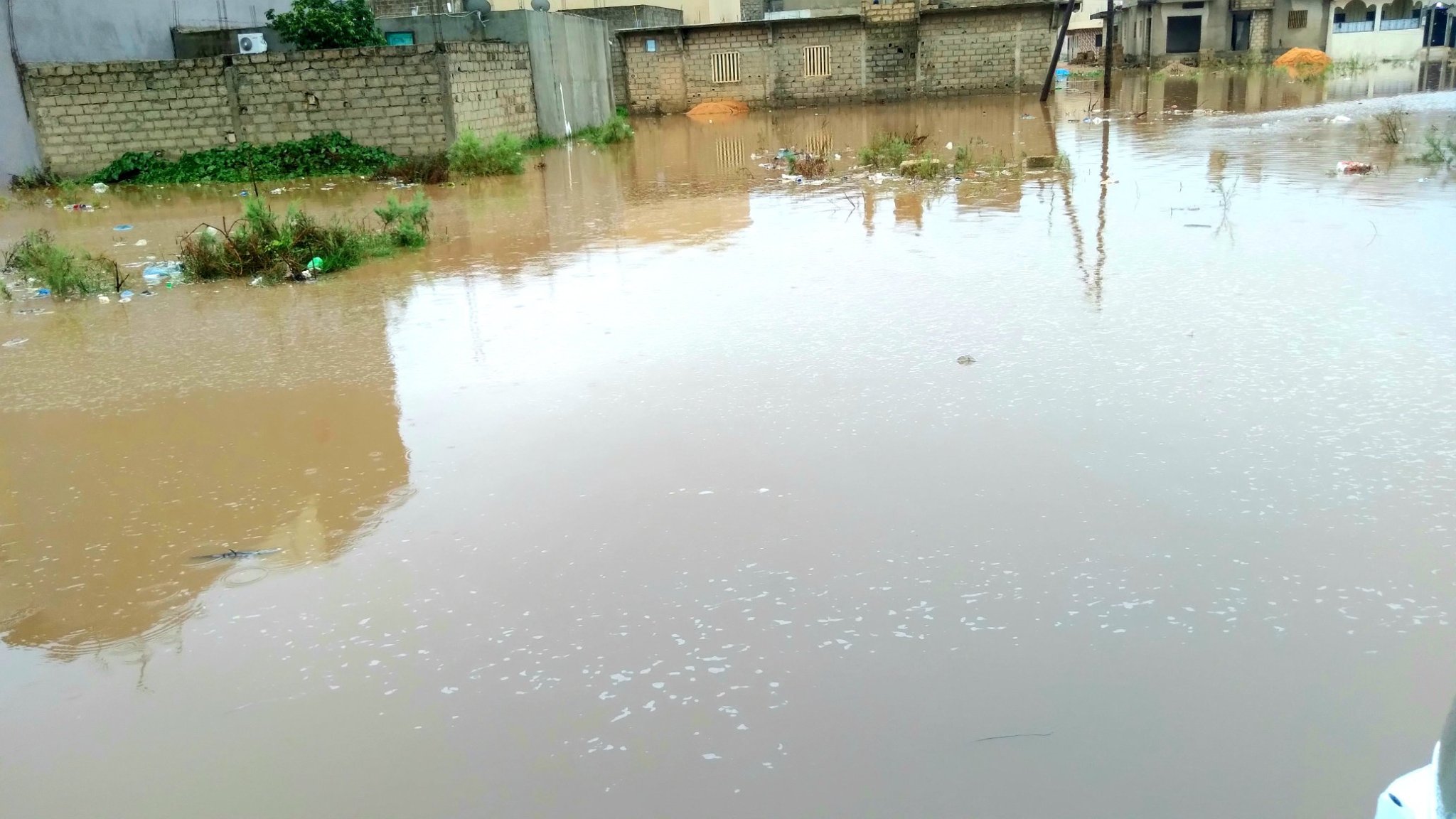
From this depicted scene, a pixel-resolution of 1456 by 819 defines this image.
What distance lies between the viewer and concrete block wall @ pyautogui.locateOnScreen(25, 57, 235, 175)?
15.2m

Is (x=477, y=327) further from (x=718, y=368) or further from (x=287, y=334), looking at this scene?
(x=718, y=368)

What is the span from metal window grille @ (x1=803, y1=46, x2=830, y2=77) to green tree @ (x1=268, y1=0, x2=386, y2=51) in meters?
13.2

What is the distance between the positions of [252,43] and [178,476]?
1739 cm

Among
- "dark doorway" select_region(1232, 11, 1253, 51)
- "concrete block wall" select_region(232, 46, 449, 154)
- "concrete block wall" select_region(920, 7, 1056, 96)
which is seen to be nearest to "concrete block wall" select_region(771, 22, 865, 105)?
"concrete block wall" select_region(920, 7, 1056, 96)

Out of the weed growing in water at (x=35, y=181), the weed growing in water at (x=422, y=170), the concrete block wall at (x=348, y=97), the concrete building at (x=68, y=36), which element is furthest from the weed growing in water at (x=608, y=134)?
the weed growing in water at (x=35, y=181)

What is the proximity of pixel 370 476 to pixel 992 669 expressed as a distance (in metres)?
2.54

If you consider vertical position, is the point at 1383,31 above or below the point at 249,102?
above

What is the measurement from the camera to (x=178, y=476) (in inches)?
162

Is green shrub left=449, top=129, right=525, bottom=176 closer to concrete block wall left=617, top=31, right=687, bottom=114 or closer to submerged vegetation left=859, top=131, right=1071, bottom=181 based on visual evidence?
submerged vegetation left=859, top=131, right=1071, bottom=181

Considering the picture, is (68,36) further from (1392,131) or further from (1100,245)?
(1392,131)

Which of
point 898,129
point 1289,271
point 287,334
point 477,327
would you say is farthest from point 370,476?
point 898,129

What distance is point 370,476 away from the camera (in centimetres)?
400

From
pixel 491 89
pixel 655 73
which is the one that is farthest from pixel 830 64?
pixel 491 89

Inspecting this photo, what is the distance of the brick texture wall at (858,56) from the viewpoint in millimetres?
26078
